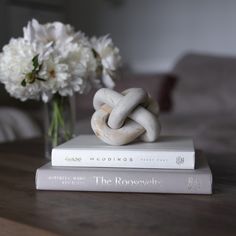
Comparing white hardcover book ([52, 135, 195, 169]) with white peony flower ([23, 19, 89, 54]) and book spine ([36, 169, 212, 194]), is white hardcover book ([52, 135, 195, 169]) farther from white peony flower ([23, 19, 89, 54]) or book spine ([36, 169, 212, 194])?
white peony flower ([23, 19, 89, 54])

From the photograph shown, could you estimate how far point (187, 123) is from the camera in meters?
2.04

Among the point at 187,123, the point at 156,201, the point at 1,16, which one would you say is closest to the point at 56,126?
the point at 156,201

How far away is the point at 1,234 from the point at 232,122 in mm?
1489

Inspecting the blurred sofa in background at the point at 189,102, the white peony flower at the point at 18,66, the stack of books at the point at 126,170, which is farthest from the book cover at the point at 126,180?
the blurred sofa in background at the point at 189,102

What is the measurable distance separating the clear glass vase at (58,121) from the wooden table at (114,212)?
0.26 metres

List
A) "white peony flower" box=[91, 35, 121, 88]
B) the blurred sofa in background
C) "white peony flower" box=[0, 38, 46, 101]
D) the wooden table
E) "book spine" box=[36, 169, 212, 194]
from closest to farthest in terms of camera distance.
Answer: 1. the wooden table
2. "book spine" box=[36, 169, 212, 194]
3. "white peony flower" box=[0, 38, 46, 101]
4. "white peony flower" box=[91, 35, 121, 88]
5. the blurred sofa in background

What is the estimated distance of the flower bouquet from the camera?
1.03m

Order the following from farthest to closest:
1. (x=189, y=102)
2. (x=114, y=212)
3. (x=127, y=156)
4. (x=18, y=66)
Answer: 1. (x=189, y=102)
2. (x=18, y=66)
3. (x=127, y=156)
4. (x=114, y=212)

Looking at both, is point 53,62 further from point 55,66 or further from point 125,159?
point 125,159

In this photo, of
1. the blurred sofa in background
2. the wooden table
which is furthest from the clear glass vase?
the blurred sofa in background

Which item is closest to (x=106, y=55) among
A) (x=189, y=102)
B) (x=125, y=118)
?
(x=125, y=118)

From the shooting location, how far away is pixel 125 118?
86 centimetres

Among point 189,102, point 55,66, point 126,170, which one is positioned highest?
point 55,66

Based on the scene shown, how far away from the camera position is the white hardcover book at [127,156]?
812mm
